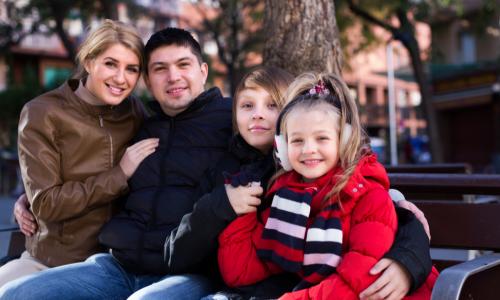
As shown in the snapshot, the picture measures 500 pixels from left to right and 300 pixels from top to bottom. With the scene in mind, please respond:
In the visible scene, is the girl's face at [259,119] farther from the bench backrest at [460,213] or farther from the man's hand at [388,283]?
the man's hand at [388,283]

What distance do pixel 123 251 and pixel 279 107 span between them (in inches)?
39.6

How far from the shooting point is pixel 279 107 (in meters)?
2.97

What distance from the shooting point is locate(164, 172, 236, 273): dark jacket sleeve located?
2.69 metres

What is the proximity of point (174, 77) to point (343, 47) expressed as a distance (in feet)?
43.2

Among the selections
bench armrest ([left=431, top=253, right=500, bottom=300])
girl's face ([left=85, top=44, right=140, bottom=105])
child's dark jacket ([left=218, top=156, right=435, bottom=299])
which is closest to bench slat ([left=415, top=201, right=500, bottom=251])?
bench armrest ([left=431, top=253, right=500, bottom=300])

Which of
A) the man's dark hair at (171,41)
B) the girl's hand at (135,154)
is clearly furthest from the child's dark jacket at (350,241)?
the man's dark hair at (171,41)

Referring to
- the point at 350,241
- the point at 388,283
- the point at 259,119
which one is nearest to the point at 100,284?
the point at 259,119

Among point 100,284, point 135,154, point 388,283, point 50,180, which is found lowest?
point 100,284

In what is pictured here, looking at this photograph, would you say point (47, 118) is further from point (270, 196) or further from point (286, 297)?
point (286, 297)

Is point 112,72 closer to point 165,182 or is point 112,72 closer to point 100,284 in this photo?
point 165,182

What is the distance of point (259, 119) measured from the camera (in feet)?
9.68

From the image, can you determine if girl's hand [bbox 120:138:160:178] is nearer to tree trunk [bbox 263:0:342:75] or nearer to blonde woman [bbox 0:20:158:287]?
blonde woman [bbox 0:20:158:287]

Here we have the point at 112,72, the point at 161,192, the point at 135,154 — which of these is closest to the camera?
the point at 161,192

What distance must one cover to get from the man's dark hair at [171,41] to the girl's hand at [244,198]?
1025mm
